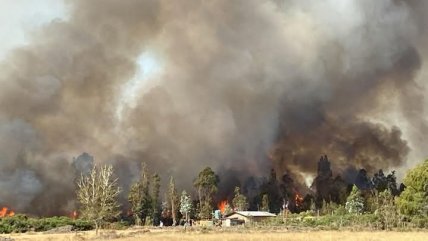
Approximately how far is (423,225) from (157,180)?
10294cm

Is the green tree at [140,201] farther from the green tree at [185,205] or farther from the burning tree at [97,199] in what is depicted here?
the burning tree at [97,199]

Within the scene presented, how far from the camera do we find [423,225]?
9125cm

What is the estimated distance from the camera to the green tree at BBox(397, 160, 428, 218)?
9769 centimetres

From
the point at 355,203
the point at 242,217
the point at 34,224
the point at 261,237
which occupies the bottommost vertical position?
the point at 242,217

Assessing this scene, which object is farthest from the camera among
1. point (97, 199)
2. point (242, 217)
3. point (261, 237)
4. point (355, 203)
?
point (355, 203)

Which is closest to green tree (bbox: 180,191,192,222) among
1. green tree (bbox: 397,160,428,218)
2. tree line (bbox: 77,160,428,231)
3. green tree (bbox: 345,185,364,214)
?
tree line (bbox: 77,160,428,231)

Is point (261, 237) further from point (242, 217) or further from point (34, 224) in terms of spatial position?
point (242, 217)

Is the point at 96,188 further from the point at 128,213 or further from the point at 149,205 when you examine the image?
the point at 128,213

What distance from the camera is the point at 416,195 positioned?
98.8m

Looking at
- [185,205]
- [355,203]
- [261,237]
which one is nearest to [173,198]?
[185,205]

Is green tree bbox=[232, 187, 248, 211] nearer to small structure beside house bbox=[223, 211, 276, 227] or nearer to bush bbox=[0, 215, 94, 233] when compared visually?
small structure beside house bbox=[223, 211, 276, 227]

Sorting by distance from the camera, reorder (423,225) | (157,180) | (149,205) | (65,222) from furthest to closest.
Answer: (157,180) < (149,205) < (65,222) < (423,225)

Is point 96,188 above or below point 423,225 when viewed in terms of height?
above

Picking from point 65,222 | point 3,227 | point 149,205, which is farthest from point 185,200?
point 3,227
